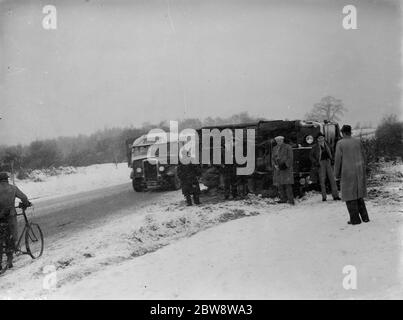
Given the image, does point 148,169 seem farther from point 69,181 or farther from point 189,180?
point 69,181

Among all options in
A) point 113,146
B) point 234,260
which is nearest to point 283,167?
point 234,260

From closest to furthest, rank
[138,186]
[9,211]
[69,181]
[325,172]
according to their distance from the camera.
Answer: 1. [9,211]
2. [325,172]
3. [138,186]
4. [69,181]

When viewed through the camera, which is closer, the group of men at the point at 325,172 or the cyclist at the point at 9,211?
the group of men at the point at 325,172

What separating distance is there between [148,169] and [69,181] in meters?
8.39

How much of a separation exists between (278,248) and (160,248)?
6.83 ft

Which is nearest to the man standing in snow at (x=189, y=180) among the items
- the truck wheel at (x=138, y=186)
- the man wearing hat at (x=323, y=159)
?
the man wearing hat at (x=323, y=159)

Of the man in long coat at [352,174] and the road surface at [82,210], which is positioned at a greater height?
the man in long coat at [352,174]

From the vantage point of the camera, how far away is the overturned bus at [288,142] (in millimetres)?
10273

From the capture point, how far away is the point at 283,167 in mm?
9219

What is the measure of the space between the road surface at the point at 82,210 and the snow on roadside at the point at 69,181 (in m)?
A: 3.60

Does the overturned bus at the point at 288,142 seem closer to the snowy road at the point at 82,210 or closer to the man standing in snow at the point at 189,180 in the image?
the man standing in snow at the point at 189,180
